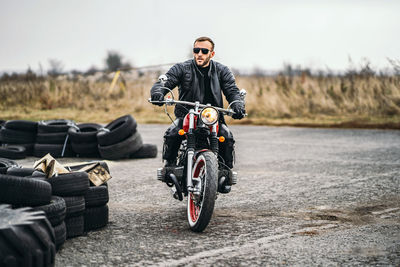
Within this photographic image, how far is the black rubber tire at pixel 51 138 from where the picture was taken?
13031 mm

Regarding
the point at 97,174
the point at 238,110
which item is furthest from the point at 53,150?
the point at 238,110

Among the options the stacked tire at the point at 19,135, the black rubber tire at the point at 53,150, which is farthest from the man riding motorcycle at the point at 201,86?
the stacked tire at the point at 19,135

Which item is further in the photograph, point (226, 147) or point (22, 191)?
point (226, 147)

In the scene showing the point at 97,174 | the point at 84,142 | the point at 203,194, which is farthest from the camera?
the point at 84,142

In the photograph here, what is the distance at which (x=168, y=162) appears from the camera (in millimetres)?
7188

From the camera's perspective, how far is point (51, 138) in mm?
13070

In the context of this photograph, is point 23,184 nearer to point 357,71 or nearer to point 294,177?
point 294,177

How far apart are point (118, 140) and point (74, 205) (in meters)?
6.49

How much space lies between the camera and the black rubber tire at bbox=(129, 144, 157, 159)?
1308 cm

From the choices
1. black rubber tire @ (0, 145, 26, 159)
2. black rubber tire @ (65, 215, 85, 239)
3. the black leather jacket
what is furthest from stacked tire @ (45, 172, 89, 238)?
black rubber tire @ (0, 145, 26, 159)

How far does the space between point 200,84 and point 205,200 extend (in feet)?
5.38

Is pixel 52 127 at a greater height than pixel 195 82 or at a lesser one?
lesser

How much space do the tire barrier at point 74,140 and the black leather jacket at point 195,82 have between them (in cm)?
530

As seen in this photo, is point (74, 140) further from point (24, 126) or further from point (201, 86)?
point (201, 86)
